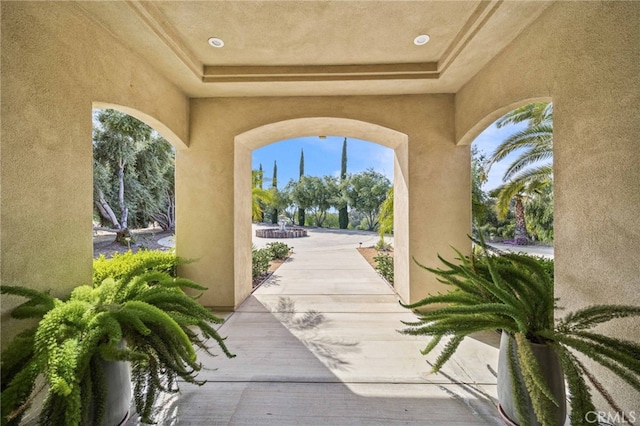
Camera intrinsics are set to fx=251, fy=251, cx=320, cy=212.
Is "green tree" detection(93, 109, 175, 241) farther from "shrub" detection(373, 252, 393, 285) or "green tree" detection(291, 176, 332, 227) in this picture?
"green tree" detection(291, 176, 332, 227)

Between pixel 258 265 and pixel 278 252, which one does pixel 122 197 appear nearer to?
pixel 278 252

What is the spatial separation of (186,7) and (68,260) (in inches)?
103

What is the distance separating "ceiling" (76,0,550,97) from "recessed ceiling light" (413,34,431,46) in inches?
2.4

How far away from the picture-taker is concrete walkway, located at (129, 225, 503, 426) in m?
1.99

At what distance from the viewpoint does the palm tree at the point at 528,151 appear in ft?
20.4

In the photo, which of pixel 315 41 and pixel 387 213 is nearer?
pixel 315 41

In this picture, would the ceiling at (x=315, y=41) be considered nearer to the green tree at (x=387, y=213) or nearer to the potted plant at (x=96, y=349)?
the potted plant at (x=96, y=349)

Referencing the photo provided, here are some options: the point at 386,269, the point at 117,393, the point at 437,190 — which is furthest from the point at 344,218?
the point at 117,393

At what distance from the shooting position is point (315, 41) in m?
2.96

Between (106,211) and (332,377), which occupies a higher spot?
(106,211)

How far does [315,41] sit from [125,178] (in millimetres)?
10775

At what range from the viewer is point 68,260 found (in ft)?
7.18

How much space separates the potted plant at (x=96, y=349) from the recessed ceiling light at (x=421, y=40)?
3578mm

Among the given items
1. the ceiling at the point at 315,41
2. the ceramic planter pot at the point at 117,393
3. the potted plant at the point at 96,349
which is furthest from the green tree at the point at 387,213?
the ceramic planter pot at the point at 117,393
